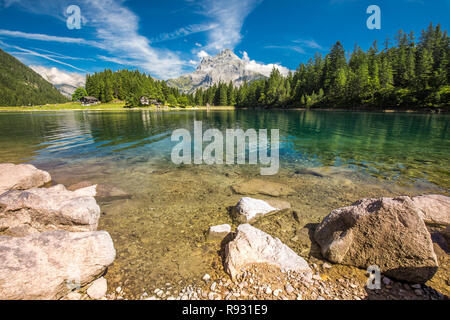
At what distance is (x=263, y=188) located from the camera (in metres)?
10.6

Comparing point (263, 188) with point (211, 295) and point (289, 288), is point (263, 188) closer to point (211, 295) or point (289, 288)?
point (289, 288)

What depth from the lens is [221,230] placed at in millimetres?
6656

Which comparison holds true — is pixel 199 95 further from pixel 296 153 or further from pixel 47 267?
pixel 47 267

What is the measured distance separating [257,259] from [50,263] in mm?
4848

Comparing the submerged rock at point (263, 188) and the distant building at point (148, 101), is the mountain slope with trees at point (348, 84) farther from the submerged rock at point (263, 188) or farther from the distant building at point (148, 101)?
the submerged rock at point (263, 188)

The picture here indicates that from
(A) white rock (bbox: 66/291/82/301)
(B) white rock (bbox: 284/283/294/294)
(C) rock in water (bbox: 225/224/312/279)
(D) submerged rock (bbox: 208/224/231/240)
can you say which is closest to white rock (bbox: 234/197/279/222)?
(D) submerged rock (bbox: 208/224/231/240)

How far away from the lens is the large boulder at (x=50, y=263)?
3.80m

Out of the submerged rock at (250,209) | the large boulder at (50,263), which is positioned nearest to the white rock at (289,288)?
the submerged rock at (250,209)

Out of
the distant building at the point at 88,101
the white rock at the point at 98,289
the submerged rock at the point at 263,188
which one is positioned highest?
the distant building at the point at 88,101

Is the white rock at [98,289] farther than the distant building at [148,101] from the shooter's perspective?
No

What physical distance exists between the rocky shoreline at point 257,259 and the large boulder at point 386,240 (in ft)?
0.06

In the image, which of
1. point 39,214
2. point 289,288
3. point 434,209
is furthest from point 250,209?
point 39,214
